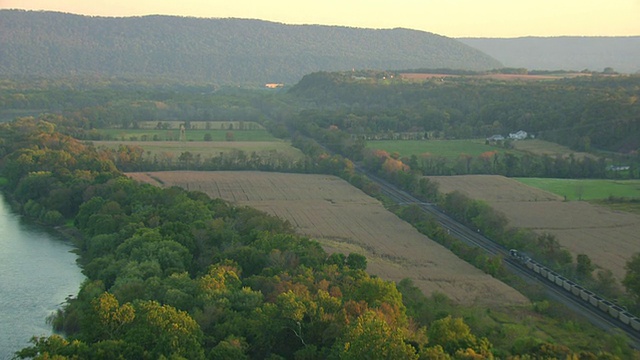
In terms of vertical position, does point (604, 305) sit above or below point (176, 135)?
above

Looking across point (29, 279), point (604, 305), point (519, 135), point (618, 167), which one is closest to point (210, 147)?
point (519, 135)

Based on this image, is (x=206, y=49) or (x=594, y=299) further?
(x=206, y=49)

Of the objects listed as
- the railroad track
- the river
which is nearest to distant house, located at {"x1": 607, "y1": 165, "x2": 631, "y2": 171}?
the railroad track

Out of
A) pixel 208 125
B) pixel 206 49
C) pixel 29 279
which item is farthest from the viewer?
pixel 206 49

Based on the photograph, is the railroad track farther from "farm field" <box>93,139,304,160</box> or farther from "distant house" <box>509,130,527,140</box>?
"distant house" <box>509,130,527,140</box>

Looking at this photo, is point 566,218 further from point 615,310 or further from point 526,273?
point 615,310

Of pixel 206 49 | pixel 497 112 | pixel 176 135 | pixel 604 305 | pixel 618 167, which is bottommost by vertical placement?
pixel 206 49

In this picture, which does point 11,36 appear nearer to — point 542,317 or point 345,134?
point 345,134

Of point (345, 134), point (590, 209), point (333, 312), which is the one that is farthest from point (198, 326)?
point (345, 134)
